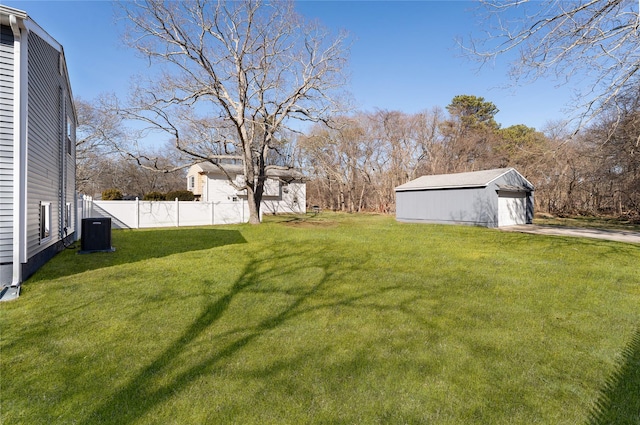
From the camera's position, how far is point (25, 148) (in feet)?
16.9

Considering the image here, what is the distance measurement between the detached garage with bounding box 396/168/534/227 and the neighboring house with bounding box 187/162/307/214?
968 cm

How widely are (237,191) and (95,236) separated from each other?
18.2 metres

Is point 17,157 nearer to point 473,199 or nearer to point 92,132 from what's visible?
point 473,199

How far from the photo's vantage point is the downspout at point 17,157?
198 inches

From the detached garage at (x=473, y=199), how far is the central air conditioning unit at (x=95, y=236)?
1592 cm

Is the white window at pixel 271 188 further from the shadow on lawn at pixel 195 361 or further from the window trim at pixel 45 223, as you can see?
the shadow on lawn at pixel 195 361

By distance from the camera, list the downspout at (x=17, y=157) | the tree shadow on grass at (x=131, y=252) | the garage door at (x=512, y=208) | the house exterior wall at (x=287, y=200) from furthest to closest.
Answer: the house exterior wall at (x=287, y=200), the garage door at (x=512, y=208), the tree shadow on grass at (x=131, y=252), the downspout at (x=17, y=157)

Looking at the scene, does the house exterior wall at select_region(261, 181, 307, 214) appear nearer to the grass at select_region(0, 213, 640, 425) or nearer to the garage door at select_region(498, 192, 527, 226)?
the garage door at select_region(498, 192, 527, 226)

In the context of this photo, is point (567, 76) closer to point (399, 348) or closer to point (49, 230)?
point (399, 348)

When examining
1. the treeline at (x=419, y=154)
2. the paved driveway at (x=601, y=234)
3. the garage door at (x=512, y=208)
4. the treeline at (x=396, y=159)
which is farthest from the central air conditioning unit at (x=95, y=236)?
the treeline at (x=419, y=154)

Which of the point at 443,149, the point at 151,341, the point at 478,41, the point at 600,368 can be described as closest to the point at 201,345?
the point at 151,341

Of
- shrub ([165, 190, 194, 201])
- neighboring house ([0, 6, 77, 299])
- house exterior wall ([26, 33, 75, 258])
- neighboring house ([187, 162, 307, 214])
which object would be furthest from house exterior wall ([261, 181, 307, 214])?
neighboring house ([0, 6, 77, 299])

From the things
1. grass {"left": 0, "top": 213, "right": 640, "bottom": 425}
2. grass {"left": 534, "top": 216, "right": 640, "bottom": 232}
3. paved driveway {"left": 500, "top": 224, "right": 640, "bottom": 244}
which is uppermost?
grass {"left": 534, "top": 216, "right": 640, "bottom": 232}

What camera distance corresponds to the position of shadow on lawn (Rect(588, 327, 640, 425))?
2326mm
